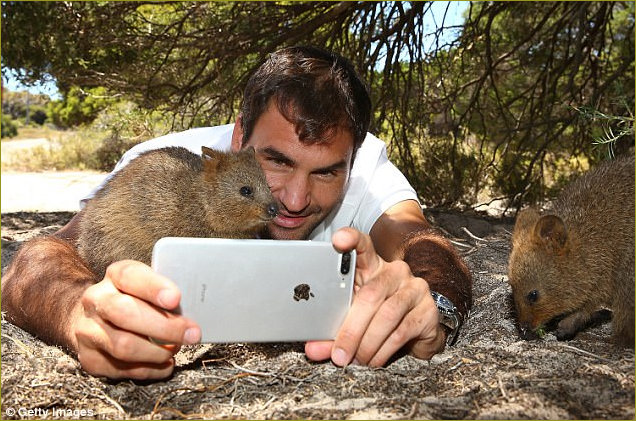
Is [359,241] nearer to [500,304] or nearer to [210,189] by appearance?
[210,189]

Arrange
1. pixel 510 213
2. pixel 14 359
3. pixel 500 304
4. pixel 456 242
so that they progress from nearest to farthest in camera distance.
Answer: pixel 14 359, pixel 500 304, pixel 456 242, pixel 510 213

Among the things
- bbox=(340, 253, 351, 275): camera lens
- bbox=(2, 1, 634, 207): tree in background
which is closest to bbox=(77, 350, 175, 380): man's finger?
bbox=(340, 253, 351, 275): camera lens

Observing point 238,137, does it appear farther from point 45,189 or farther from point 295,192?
point 45,189

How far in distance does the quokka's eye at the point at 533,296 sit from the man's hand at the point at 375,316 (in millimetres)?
1196

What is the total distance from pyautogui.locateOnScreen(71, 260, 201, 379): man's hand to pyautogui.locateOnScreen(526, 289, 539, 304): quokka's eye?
6.89 feet

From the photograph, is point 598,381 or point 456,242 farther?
point 456,242

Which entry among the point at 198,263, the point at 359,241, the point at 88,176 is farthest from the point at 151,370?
the point at 88,176

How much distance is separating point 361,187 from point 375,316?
215 centimetres

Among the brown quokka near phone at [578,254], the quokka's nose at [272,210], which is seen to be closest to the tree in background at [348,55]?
the brown quokka near phone at [578,254]

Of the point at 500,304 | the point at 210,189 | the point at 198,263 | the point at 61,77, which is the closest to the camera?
the point at 198,263

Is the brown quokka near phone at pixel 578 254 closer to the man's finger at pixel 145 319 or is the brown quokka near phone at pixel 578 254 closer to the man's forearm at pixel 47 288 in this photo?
the man's finger at pixel 145 319

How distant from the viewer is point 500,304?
12.4ft

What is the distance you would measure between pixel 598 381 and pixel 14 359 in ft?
7.59

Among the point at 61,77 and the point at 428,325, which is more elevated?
the point at 61,77
